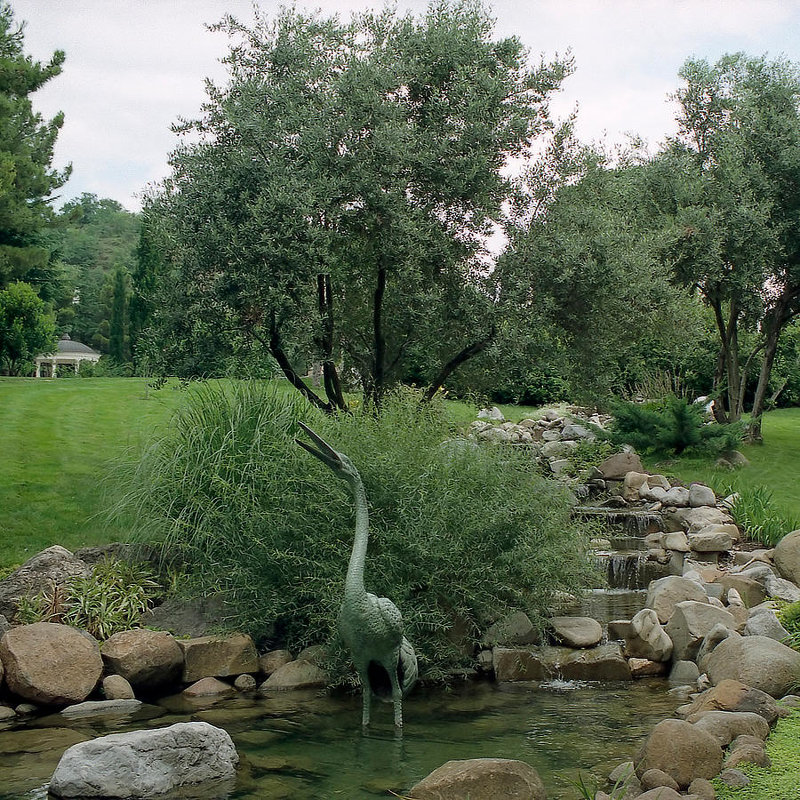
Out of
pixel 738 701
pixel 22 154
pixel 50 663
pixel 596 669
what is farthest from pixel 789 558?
pixel 22 154

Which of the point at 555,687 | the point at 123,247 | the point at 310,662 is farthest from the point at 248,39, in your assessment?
the point at 123,247

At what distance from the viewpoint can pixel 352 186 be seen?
34.9 feet

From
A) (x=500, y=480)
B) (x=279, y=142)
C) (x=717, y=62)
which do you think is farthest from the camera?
(x=717, y=62)

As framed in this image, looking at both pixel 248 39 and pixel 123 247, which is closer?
pixel 248 39

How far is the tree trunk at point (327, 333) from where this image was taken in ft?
37.0

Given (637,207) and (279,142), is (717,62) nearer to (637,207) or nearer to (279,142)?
(637,207)

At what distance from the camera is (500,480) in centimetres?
791

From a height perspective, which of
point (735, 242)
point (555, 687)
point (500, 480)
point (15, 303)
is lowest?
point (555, 687)

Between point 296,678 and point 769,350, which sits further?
point 769,350

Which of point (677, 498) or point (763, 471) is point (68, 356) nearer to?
point (763, 471)

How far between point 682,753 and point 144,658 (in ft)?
14.4

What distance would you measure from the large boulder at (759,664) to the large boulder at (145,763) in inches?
139

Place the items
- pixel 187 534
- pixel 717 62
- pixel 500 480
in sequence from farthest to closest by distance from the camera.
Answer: pixel 717 62, pixel 187 534, pixel 500 480

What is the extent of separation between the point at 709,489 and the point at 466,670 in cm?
752
